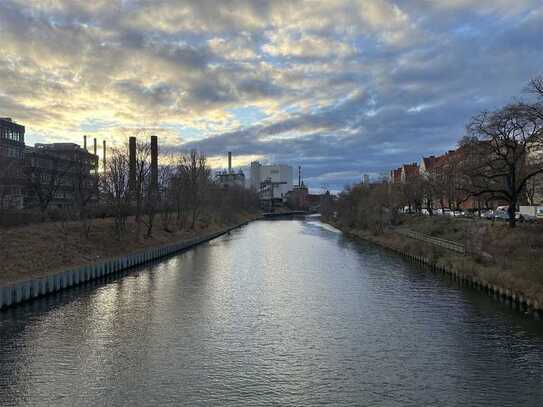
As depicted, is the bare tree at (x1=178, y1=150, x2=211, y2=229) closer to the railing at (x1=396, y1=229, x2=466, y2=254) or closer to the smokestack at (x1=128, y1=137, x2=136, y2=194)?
the smokestack at (x1=128, y1=137, x2=136, y2=194)

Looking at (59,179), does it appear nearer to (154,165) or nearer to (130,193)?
(154,165)

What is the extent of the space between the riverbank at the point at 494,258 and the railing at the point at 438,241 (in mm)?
581

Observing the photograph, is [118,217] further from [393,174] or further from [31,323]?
A: [393,174]

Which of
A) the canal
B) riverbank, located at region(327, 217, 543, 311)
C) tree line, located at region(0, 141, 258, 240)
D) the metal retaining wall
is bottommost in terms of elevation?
the canal

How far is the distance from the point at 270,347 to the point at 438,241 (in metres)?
35.1

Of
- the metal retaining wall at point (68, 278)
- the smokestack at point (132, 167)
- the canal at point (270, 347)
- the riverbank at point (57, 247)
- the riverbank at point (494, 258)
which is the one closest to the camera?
the canal at point (270, 347)

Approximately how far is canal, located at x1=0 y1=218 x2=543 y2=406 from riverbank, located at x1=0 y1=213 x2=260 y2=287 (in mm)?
3938

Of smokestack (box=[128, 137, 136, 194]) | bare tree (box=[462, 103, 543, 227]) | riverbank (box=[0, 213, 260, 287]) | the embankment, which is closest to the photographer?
the embankment

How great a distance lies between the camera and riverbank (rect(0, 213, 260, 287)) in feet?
117

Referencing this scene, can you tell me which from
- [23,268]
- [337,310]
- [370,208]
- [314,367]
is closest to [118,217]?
[23,268]

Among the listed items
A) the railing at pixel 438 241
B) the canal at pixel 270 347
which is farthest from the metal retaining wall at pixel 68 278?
the railing at pixel 438 241

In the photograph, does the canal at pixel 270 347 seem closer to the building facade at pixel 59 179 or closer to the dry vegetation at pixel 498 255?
the dry vegetation at pixel 498 255

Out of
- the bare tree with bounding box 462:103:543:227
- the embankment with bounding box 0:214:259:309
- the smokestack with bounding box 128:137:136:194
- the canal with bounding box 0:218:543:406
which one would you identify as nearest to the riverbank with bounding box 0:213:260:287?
the embankment with bounding box 0:214:259:309

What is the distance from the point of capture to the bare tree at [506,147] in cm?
4431
